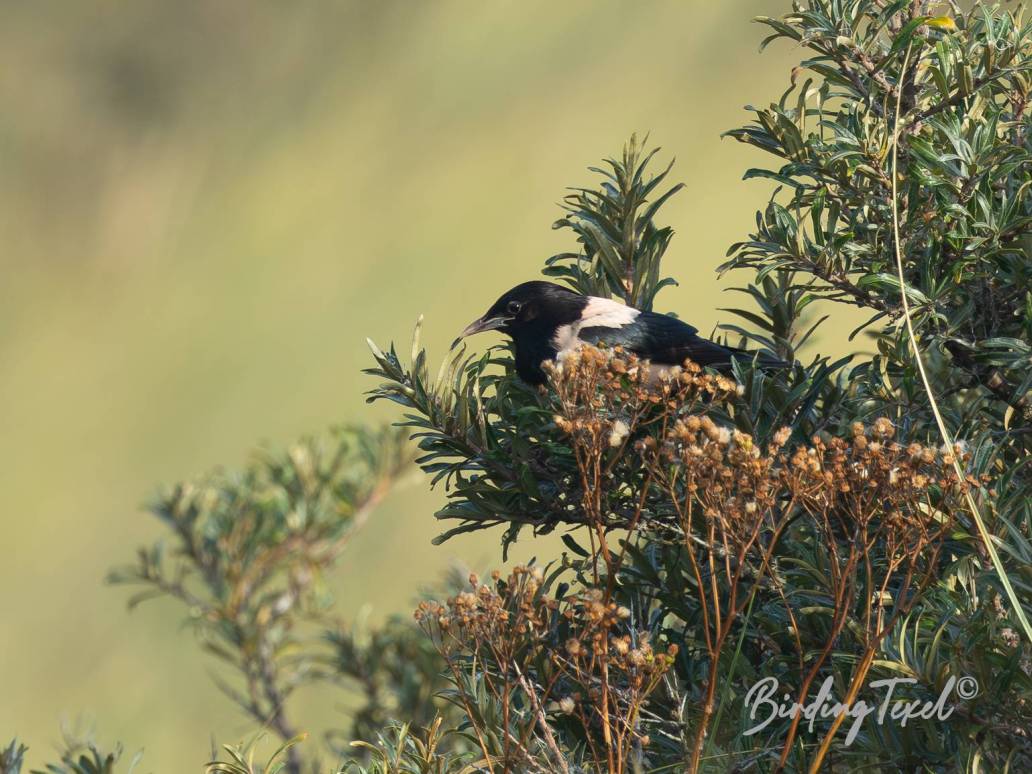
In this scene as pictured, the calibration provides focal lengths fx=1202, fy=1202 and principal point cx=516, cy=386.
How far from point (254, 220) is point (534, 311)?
57.5 feet

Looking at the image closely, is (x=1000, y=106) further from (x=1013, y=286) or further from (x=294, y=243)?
(x=294, y=243)

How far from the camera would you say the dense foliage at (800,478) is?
1.66m

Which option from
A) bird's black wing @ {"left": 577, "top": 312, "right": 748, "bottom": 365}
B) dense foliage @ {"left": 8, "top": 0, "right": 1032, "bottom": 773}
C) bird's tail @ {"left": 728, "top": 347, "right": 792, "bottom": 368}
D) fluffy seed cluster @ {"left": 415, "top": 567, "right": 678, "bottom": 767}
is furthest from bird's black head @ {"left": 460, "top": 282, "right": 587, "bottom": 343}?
fluffy seed cluster @ {"left": 415, "top": 567, "right": 678, "bottom": 767}

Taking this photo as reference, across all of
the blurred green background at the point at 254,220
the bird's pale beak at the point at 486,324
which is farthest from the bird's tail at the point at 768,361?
the blurred green background at the point at 254,220

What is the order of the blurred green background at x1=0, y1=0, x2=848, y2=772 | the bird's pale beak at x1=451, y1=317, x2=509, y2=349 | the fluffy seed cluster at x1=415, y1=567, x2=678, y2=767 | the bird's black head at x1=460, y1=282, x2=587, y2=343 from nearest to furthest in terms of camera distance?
the fluffy seed cluster at x1=415, y1=567, x2=678, y2=767 < the bird's black head at x1=460, y1=282, x2=587, y2=343 < the bird's pale beak at x1=451, y1=317, x2=509, y2=349 < the blurred green background at x1=0, y1=0, x2=848, y2=772

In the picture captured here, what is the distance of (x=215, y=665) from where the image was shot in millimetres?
13344

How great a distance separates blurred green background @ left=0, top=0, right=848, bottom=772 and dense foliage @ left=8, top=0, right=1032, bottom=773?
9.74 metres

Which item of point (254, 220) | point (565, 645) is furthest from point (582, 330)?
point (254, 220)

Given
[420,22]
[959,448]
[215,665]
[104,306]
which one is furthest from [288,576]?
[420,22]

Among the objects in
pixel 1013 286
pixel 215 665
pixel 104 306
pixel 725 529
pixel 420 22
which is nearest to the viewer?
pixel 725 529

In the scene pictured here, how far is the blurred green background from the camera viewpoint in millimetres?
14383

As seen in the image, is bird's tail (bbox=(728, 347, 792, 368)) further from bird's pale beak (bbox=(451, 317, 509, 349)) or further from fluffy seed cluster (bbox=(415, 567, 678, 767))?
bird's pale beak (bbox=(451, 317, 509, 349))

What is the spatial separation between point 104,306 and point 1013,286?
1977 centimetres

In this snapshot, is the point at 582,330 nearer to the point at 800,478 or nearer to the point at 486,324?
the point at 486,324
